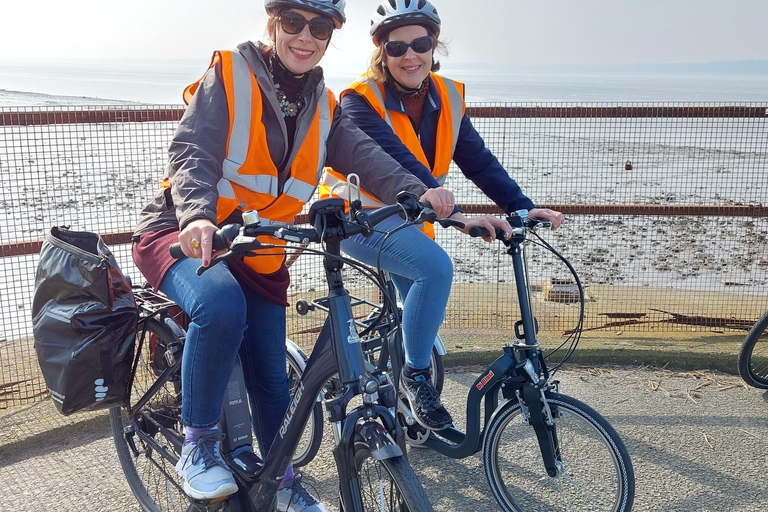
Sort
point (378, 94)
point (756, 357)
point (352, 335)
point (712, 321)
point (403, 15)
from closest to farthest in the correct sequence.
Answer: point (352, 335), point (403, 15), point (378, 94), point (756, 357), point (712, 321)

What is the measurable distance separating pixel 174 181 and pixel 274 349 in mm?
890

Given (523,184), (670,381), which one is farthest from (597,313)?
(523,184)

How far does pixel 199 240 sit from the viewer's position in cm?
200

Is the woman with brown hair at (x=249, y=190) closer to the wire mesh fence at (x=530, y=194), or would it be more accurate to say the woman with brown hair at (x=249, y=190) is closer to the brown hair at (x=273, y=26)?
the brown hair at (x=273, y=26)

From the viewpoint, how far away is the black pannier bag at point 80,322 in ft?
8.64

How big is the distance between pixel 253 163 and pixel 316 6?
63 centimetres

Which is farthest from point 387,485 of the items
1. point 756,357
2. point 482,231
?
point 756,357

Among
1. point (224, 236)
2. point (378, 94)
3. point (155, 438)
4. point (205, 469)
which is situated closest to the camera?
point (224, 236)

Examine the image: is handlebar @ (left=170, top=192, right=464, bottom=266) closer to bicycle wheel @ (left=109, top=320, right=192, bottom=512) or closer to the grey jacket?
the grey jacket

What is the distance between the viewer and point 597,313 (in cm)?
569

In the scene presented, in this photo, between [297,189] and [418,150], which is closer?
[297,189]

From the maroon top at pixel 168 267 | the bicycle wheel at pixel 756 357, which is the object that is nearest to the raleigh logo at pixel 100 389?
the maroon top at pixel 168 267

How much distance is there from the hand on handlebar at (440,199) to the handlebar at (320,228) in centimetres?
23

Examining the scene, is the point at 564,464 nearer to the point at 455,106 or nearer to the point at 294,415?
the point at 294,415
